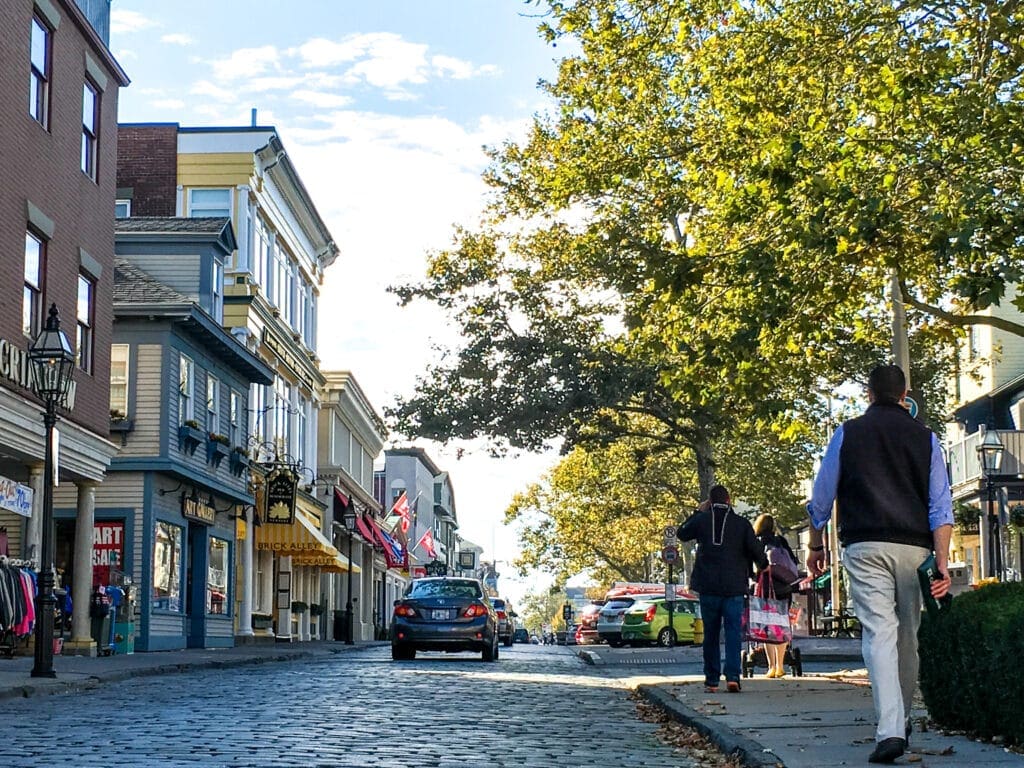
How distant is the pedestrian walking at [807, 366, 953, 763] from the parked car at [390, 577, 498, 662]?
63.1 feet

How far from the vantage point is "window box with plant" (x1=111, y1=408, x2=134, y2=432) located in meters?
30.7

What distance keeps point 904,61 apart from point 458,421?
71.0 feet

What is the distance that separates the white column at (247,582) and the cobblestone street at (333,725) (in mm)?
20297

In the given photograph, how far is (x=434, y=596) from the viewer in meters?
27.8

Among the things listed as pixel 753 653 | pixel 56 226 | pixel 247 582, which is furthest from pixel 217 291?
pixel 753 653

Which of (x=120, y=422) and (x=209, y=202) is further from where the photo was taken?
(x=209, y=202)

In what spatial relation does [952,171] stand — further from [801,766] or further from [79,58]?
[79,58]

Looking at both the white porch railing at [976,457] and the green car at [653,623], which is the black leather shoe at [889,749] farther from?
the green car at [653,623]

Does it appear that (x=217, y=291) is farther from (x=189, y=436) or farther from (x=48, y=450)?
(x=48, y=450)

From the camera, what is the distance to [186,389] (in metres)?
Result: 32.4

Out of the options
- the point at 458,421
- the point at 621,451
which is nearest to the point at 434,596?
the point at 458,421

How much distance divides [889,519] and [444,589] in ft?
66.6

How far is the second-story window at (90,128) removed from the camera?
25719 millimetres

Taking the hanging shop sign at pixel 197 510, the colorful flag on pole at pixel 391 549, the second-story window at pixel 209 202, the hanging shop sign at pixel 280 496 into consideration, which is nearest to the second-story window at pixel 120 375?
the hanging shop sign at pixel 197 510
